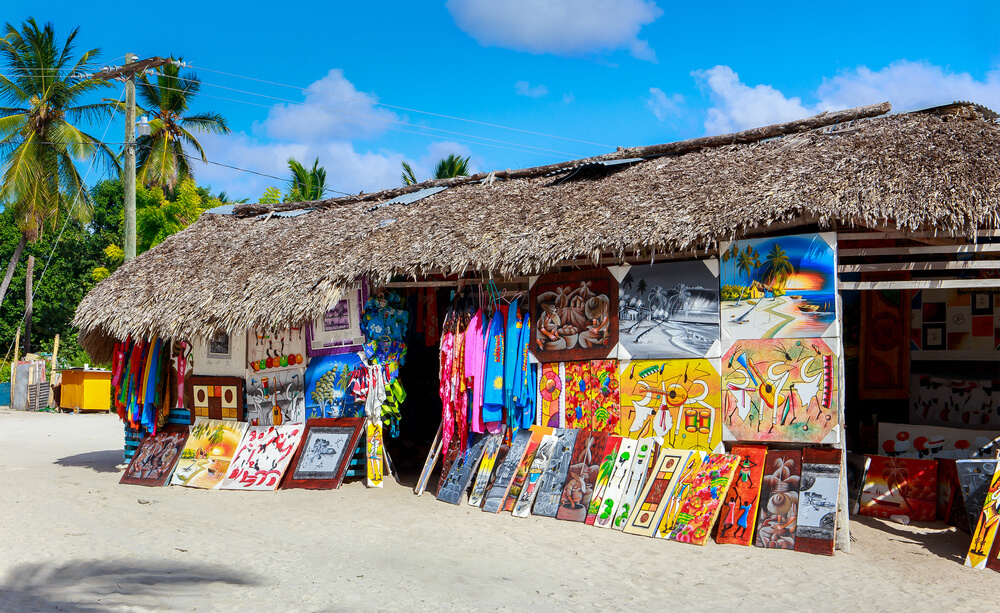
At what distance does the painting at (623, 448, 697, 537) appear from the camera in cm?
651

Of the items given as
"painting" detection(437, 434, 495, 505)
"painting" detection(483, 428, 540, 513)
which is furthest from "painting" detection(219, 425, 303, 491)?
"painting" detection(483, 428, 540, 513)

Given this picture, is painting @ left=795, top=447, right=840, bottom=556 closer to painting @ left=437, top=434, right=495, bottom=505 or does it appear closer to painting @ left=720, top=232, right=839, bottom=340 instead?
painting @ left=720, top=232, right=839, bottom=340

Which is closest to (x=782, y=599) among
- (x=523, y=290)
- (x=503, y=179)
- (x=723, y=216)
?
(x=723, y=216)

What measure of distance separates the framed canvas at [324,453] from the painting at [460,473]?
1.19m

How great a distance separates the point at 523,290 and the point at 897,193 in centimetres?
344

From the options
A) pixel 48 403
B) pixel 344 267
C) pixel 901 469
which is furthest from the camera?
pixel 48 403

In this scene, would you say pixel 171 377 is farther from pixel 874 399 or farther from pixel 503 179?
pixel 874 399

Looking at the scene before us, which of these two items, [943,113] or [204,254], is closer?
[943,113]

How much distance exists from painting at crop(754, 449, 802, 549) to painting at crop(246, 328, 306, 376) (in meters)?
5.16

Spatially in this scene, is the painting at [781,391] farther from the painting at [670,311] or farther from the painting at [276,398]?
the painting at [276,398]

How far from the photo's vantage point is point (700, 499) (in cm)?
642

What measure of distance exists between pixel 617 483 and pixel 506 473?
1.21 metres

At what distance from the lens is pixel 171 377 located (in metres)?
10.2

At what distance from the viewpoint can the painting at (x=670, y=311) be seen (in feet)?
22.4
